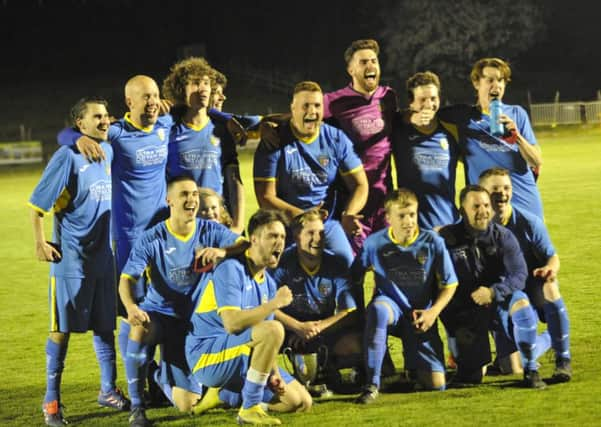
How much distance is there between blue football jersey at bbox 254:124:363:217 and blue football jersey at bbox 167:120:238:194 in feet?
1.12

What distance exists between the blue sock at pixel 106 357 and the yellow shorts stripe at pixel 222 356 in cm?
Answer: 89

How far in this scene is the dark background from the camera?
53.9 m

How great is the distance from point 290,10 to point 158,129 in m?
49.3

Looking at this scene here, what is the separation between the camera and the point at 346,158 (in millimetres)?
7883

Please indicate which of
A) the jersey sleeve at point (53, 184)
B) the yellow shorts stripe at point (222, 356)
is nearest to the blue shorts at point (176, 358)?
the yellow shorts stripe at point (222, 356)

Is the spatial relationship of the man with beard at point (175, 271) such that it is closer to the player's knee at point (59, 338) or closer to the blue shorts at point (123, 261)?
the blue shorts at point (123, 261)

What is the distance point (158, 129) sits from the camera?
7.73 m

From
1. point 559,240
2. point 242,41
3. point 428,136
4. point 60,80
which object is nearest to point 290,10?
point 242,41

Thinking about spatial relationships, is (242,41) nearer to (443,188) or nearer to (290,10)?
(290,10)

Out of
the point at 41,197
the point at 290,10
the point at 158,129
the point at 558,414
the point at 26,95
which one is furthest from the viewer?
the point at 290,10

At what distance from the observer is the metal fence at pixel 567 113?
3675 cm

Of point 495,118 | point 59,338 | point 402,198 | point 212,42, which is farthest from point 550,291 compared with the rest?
point 212,42

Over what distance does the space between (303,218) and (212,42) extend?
165 ft

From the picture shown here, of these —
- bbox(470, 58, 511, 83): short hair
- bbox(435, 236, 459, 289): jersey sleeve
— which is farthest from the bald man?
bbox(470, 58, 511, 83): short hair
